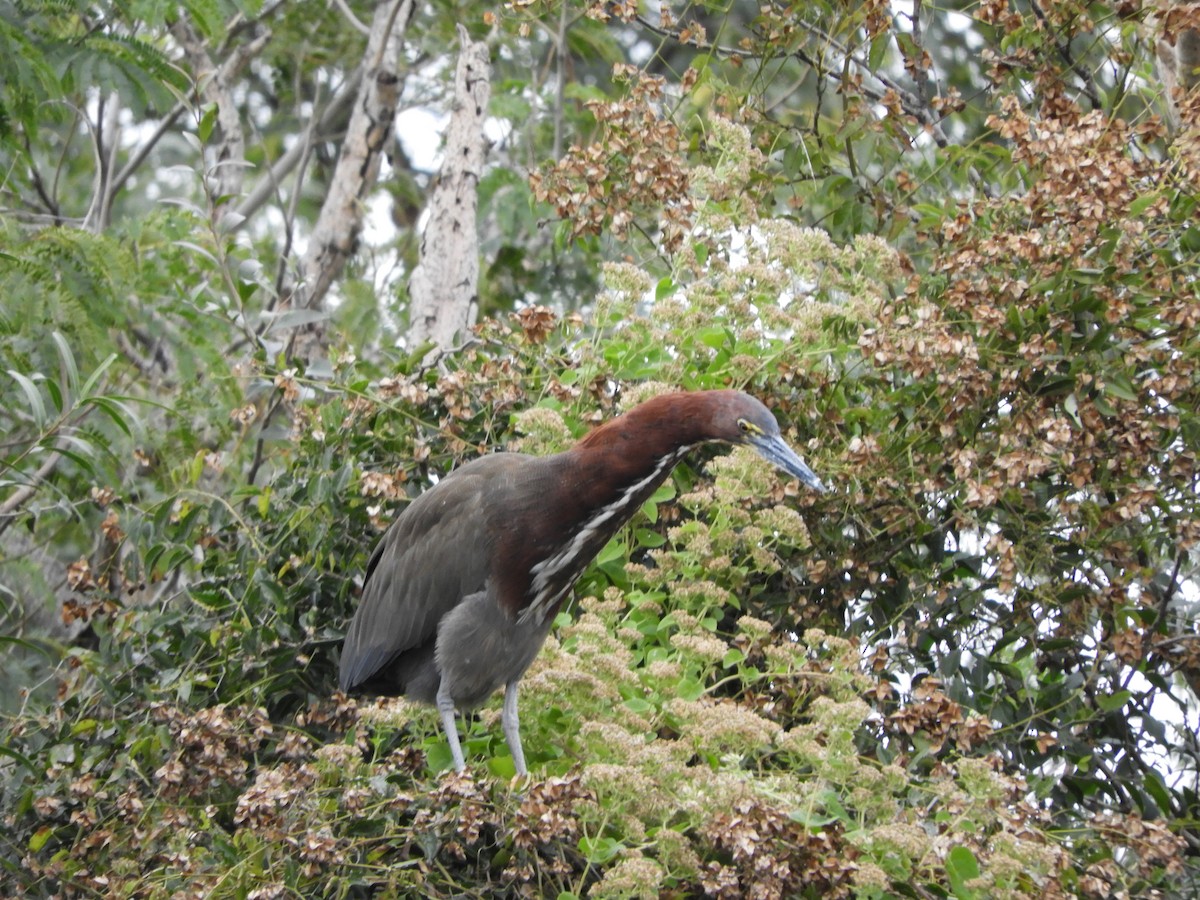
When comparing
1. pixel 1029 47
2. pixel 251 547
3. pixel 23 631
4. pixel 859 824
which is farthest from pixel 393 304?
pixel 859 824

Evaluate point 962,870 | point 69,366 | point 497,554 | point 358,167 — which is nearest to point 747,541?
point 497,554

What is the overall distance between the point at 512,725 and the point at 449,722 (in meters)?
0.21

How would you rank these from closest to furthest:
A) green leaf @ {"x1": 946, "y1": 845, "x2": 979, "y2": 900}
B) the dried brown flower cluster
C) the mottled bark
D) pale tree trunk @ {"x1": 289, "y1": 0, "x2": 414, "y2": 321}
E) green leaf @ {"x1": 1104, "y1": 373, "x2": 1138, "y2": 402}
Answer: green leaf @ {"x1": 946, "y1": 845, "x2": 979, "y2": 900}, green leaf @ {"x1": 1104, "y1": 373, "x2": 1138, "y2": 402}, the dried brown flower cluster, pale tree trunk @ {"x1": 289, "y1": 0, "x2": 414, "y2": 321}, the mottled bark

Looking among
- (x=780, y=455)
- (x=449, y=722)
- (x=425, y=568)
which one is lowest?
(x=449, y=722)

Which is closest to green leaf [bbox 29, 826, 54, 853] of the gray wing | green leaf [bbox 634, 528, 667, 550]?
the gray wing

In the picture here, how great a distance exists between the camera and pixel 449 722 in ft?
12.8

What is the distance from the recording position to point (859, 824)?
124 inches

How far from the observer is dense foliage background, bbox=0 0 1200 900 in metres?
3.16

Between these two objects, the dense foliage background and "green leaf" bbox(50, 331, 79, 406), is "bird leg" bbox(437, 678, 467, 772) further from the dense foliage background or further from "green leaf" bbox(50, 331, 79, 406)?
"green leaf" bbox(50, 331, 79, 406)

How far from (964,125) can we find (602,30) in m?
2.03

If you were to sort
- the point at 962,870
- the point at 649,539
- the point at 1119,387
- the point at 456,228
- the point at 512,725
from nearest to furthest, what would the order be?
the point at 962,870 → the point at 1119,387 → the point at 512,725 → the point at 649,539 → the point at 456,228

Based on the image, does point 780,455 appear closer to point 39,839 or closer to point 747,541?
point 747,541

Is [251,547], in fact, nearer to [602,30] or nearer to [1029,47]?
[1029,47]

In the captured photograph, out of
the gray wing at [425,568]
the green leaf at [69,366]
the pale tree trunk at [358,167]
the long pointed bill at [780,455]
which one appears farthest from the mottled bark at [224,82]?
the long pointed bill at [780,455]
